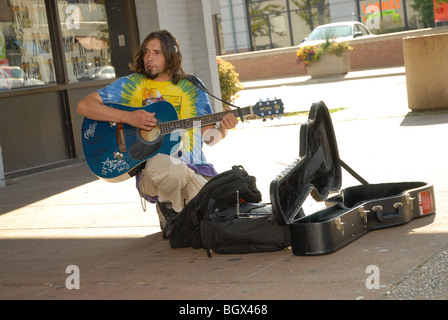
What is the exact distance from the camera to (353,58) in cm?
2442

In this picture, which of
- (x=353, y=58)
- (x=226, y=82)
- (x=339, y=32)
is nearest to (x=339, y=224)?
(x=226, y=82)

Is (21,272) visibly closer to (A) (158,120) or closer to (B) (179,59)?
(A) (158,120)

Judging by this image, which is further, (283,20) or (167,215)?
(283,20)

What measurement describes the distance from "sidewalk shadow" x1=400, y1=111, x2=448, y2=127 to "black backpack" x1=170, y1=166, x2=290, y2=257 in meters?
5.07

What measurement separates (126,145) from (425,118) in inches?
225

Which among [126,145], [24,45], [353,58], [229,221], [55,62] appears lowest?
[229,221]

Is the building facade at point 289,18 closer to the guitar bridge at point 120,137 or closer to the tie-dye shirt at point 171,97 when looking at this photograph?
the tie-dye shirt at point 171,97

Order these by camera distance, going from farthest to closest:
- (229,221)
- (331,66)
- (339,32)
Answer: (339,32)
(331,66)
(229,221)

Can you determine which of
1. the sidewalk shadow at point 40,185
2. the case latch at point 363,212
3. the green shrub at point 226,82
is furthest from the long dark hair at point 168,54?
the green shrub at point 226,82

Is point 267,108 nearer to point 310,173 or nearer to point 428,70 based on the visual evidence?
point 310,173

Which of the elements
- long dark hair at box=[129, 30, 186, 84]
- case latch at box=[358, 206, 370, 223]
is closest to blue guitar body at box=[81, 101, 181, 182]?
long dark hair at box=[129, 30, 186, 84]

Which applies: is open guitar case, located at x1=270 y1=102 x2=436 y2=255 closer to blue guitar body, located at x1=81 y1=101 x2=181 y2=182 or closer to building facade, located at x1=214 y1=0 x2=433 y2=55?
blue guitar body, located at x1=81 y1=101 x2=181 y2=182

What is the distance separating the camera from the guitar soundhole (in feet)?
16.9

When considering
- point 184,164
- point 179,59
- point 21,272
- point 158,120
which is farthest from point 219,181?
point 21,272
